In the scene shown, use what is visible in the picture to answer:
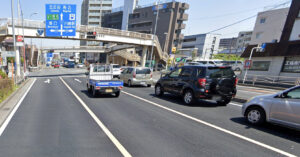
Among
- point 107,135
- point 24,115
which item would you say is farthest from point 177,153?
point 24,115

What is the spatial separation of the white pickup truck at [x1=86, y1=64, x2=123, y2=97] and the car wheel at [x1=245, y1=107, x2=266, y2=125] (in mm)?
6322

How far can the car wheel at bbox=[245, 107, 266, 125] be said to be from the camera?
17.0 feet

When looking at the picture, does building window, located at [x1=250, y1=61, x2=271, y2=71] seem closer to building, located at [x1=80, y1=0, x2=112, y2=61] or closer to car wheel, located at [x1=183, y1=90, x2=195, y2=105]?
car wheel, located at [x1=183, y1=90, x2=195, y2=105]

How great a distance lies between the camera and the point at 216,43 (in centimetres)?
6775

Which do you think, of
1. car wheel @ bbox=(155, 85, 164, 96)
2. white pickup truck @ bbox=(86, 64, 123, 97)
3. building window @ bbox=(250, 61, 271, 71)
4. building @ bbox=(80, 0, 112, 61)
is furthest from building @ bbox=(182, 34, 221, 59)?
white pickup truck @ bbox=(86, 64, 123, 97)

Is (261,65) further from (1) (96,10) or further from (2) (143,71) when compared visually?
(1) (96,10)

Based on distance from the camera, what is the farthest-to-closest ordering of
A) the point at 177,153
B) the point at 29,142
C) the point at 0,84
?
the point at 0,84, the point at 29,142, the point at 177,153

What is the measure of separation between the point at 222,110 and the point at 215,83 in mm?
1230

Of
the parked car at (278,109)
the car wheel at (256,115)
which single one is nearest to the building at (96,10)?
the car wheel at (256,115)

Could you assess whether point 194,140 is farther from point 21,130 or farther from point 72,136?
point 21,130

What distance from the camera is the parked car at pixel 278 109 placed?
450cm

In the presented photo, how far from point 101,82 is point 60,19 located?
17615 millimetres

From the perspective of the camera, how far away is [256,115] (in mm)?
5336

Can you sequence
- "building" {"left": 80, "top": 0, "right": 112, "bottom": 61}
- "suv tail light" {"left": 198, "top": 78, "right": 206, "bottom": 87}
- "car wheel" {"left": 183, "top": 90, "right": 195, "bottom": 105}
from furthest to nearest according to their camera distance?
"building" {"left": 80, "top": 0, "right": 112, "bottom": 61}, "car wheel" {"left": 183, "top": 90, "right": 195, "bottom": 105}, "suv tail light" {"left": 198, "top": 78, "right": 206, "bottom": 87}
